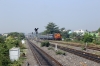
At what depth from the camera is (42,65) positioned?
17.0 metres

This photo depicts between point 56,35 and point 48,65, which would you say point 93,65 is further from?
point 56,35

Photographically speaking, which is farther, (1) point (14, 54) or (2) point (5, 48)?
(2) point (5, 48)

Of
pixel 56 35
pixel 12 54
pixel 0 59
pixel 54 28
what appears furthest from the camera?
pixel 54 28

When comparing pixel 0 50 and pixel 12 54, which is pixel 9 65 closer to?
pixel 0 50

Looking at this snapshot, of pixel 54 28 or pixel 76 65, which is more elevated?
pixel 54 28

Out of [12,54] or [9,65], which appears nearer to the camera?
[9,65]

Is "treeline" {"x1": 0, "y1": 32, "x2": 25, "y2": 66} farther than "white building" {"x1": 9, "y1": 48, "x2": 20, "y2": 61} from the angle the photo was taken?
No

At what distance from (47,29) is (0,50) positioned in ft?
404

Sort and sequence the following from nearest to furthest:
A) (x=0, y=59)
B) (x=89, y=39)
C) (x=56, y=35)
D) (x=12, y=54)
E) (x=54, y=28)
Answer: (x=0, y=59)
(x=12, y=54)
(x=89, y=39)
(x=56, y=35)
(x=54, y=28)

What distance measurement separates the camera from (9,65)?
1418cm

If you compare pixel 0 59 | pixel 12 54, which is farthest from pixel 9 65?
pixel 12 54

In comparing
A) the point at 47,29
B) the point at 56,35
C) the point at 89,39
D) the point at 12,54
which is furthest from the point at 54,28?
the point at 12,54

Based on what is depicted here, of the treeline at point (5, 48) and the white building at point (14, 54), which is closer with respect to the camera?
the treeline at point (5, 48)

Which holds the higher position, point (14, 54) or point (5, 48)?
point (5, 48)
